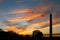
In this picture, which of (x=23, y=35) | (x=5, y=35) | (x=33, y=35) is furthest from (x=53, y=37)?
(x=5, y=35)

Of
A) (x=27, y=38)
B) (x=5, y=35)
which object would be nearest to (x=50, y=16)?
(x=27, y=38)

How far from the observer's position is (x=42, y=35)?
2991cm

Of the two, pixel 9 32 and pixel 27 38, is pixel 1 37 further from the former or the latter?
pixel 27 38

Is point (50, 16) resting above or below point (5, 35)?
above

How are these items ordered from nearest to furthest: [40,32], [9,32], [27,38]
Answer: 1. [27,38]
2. [40,32]
3. [9,32]

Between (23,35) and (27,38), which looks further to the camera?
(23,35)

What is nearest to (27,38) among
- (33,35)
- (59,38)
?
(33,35)

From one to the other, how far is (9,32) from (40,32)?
23.4ft

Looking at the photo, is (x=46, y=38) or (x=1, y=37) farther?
(x=1, y=37)

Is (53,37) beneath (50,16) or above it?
beneath

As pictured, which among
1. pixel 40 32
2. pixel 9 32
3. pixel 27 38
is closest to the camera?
pixel 27 38

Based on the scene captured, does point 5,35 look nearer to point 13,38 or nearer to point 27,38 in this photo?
point 13,38

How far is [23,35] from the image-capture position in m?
30.8

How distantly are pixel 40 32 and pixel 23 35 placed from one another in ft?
9.83
